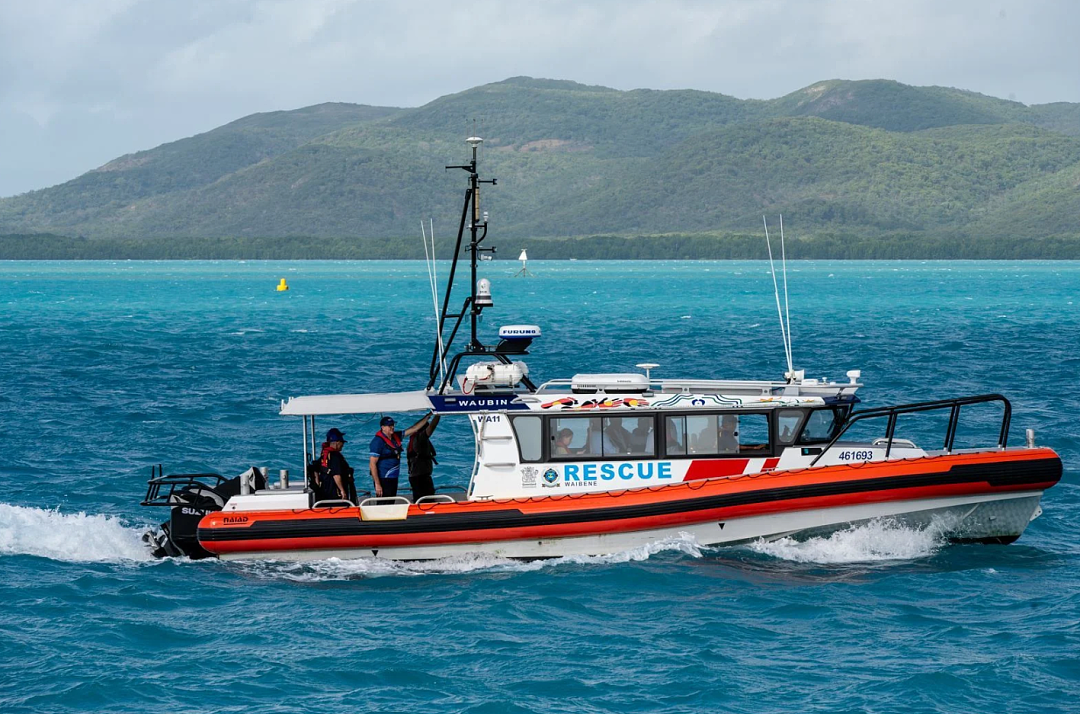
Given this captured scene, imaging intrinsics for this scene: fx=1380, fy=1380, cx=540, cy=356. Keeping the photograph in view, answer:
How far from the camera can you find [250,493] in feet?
54.4

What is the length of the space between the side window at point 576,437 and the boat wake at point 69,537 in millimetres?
5111

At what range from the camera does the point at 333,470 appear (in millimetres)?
16219

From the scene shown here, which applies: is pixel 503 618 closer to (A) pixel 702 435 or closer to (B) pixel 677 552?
(B) pixel 677 552

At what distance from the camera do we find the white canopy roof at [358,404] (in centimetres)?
1577

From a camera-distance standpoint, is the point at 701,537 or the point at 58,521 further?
the point at 58,521

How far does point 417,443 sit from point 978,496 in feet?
21.4

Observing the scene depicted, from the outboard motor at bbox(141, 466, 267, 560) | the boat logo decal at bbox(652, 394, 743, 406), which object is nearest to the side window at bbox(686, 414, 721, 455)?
the boat logo decal at bbox(652, 394, 743, 406)

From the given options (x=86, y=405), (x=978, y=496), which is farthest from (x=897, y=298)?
(x=978, y=496)

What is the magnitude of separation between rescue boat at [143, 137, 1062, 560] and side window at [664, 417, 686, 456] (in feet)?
0.05

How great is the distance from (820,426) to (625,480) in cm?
240

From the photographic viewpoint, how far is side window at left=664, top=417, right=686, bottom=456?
52.8 ft

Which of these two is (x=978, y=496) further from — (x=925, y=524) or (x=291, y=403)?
(x=291, y=403)

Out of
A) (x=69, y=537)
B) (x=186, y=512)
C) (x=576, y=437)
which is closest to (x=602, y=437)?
(x=576, y=437)

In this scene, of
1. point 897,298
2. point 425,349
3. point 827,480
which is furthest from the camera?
point 897,298
